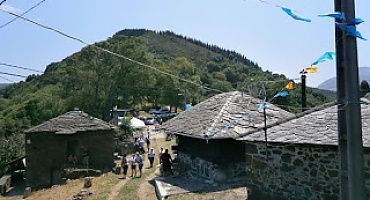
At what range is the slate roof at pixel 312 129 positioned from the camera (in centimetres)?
1055

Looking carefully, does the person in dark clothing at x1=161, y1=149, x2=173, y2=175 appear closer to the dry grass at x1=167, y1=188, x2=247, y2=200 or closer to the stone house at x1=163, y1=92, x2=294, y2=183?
the stone house at x1=163, y1=92, x2=294, y2=183

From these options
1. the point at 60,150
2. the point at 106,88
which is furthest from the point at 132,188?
the point at 106,88

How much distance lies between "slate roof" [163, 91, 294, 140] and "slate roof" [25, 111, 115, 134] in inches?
313

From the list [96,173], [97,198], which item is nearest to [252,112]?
[97,198]

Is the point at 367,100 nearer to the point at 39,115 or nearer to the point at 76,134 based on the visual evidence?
the point at 76,134

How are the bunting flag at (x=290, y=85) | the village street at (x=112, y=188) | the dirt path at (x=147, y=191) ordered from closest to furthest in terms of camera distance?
the bunting flag at (x=290, y=85) → the dirt path at (x=147, y=191) → the village street at (x=112, y=188)

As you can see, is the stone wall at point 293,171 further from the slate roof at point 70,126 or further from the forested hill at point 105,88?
the forested hill at point 105,88

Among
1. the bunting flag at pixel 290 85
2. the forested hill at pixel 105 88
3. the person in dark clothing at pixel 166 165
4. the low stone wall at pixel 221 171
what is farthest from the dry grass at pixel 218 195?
the forested hill at pixel 105 88

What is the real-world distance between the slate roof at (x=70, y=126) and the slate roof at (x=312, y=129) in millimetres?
16803

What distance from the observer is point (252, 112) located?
18.8 metres

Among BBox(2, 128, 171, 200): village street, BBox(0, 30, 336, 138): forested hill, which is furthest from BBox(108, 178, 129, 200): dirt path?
BBox(0, 30, 336, 138): forested hill

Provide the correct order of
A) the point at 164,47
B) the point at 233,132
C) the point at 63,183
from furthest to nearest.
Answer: the point at 164,47, the point at 63,183, the point at 233,132

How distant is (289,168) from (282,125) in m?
1.54

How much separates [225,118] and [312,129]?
653cm
